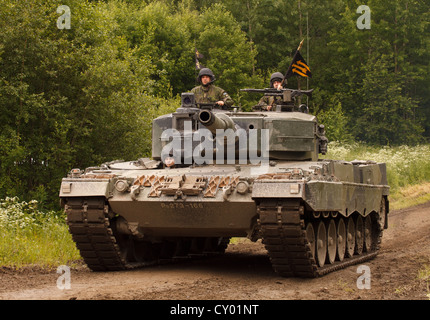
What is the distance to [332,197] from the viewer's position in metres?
11.8

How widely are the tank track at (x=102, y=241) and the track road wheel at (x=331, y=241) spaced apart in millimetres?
2975

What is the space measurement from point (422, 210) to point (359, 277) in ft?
40.2

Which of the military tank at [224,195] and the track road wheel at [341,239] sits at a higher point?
the military tank at [224,195]

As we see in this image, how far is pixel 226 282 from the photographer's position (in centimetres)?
1116

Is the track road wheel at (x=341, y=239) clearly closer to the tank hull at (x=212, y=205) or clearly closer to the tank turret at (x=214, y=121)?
the tank hull at (x=212, y=205)

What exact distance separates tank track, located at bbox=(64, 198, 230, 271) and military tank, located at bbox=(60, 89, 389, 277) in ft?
0.05

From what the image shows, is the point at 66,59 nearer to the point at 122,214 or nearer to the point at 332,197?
the point at 122,214

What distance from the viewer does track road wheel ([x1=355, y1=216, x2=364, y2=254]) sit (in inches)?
587

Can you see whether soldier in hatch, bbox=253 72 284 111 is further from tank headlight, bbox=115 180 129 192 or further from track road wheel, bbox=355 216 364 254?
tank headlight, bbox=115 180 129 192

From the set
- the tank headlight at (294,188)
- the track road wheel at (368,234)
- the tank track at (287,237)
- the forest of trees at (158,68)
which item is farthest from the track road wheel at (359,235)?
the tank headlight at (294,188)

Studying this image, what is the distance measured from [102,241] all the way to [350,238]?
5011 mm

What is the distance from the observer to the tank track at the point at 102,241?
38.1ft

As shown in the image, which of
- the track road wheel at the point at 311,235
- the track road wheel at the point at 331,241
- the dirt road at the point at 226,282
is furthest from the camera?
the track road wheel at the point at 331,241

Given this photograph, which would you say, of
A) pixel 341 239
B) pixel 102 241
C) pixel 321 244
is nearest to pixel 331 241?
pixel 321 244
